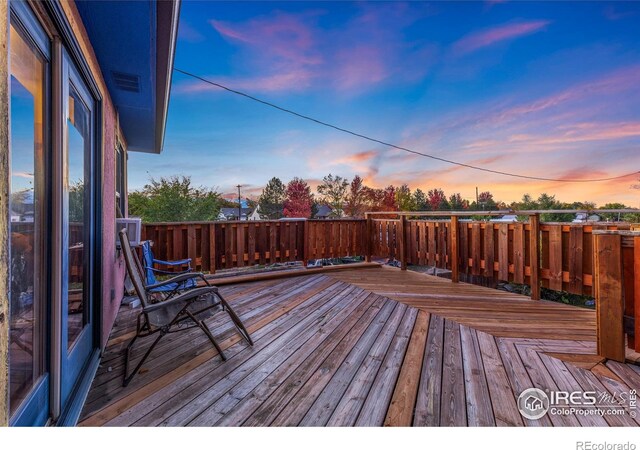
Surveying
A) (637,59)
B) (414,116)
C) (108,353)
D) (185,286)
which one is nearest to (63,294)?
(108,353)

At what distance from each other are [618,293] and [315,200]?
18.2 metres

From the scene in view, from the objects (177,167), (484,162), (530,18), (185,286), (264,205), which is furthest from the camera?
(264,205)

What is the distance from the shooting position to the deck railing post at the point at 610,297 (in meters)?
1.84

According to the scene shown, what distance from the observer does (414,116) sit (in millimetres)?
8352

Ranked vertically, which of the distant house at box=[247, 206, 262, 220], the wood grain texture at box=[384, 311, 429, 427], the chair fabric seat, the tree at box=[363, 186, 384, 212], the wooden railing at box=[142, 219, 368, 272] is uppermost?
the tree at box=[363, 186, 384, 212]

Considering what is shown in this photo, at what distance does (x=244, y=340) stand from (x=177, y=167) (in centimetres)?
1167

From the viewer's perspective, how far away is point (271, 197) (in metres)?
24.4

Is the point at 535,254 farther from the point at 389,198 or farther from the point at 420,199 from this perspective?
the point at 420,199

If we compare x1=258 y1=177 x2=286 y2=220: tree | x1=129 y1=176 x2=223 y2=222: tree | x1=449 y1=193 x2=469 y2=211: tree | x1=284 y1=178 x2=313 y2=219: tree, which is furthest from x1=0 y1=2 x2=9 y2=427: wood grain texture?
x1=258 y1=177 x2=286 y2=220: tree

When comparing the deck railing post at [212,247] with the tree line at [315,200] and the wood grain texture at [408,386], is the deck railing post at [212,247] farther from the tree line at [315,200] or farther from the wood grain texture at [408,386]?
the tree line at [315,200]

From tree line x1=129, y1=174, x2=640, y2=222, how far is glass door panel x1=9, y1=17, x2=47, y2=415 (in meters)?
10.9

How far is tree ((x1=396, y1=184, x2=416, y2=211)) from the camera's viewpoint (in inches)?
712

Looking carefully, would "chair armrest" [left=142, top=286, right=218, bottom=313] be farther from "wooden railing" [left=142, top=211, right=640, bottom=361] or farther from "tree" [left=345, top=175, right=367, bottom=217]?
"tree" [left=345, top=175, right=367, bottom=217]
